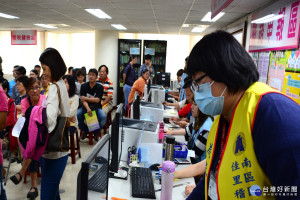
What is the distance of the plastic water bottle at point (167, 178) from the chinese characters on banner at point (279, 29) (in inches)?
119

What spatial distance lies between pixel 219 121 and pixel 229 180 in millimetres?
310

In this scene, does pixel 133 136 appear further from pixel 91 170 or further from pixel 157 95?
pixel 157 95

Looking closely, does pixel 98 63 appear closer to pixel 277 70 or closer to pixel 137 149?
pixel 277 70

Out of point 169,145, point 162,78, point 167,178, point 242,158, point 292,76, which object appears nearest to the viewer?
point 242,158

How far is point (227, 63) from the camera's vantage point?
2.76 feet

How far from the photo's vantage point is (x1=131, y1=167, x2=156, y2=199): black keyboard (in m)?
1.60

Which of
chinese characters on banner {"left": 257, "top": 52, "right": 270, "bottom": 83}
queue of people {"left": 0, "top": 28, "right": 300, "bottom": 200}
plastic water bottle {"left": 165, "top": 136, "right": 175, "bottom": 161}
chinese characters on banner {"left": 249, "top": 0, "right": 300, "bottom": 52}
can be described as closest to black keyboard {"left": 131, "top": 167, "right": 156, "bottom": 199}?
plastic water bottle {"left": 165, "top": 136, "right": 175, "bottom": 161}

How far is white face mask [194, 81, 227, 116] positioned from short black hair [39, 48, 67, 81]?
141 centimetres

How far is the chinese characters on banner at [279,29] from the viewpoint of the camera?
11.3 ft

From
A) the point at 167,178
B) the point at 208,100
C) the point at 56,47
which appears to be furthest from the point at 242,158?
the point at 56,47

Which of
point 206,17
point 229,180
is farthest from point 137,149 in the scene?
point 206,17

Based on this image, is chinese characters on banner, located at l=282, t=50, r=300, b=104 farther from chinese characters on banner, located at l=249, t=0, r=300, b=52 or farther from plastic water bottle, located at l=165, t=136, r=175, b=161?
plastic water bottle, located at l=165, t=136, r=175, b=161

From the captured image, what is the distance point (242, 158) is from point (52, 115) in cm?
154

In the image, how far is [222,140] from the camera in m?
1.04
